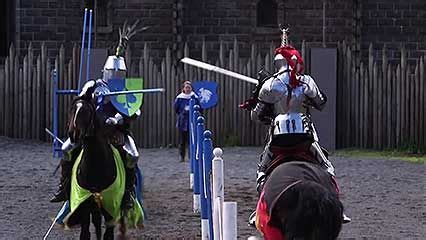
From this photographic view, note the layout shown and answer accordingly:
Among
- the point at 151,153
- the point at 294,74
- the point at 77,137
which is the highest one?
the point at 294,74

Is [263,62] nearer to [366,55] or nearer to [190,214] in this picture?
[366,55]

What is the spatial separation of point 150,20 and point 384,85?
7391 millimetres

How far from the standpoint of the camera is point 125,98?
1041cm

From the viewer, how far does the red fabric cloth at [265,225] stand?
16.1ft

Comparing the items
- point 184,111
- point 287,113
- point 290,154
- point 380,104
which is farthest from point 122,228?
point 380,104

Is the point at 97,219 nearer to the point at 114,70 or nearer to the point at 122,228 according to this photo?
the point at 122,228

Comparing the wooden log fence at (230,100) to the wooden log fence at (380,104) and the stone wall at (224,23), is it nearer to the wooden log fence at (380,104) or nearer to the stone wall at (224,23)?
the wooden log fence at (380,104)

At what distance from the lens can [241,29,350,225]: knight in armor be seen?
6544 mm

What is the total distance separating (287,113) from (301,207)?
240cm

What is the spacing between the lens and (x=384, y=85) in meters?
24.6

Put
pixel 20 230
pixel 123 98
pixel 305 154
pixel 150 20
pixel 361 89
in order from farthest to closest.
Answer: pixel 150 20 → pixel 361 89 → pixel 20 230 → pixel 123 98 → pixel 305 154

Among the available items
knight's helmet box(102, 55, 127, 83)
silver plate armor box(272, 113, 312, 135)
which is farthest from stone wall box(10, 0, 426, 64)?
silver plate armor box(272, 113, 312, 135)

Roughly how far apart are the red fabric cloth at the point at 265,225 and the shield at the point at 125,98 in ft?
16.7

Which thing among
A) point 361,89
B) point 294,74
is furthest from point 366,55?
point 294,74
